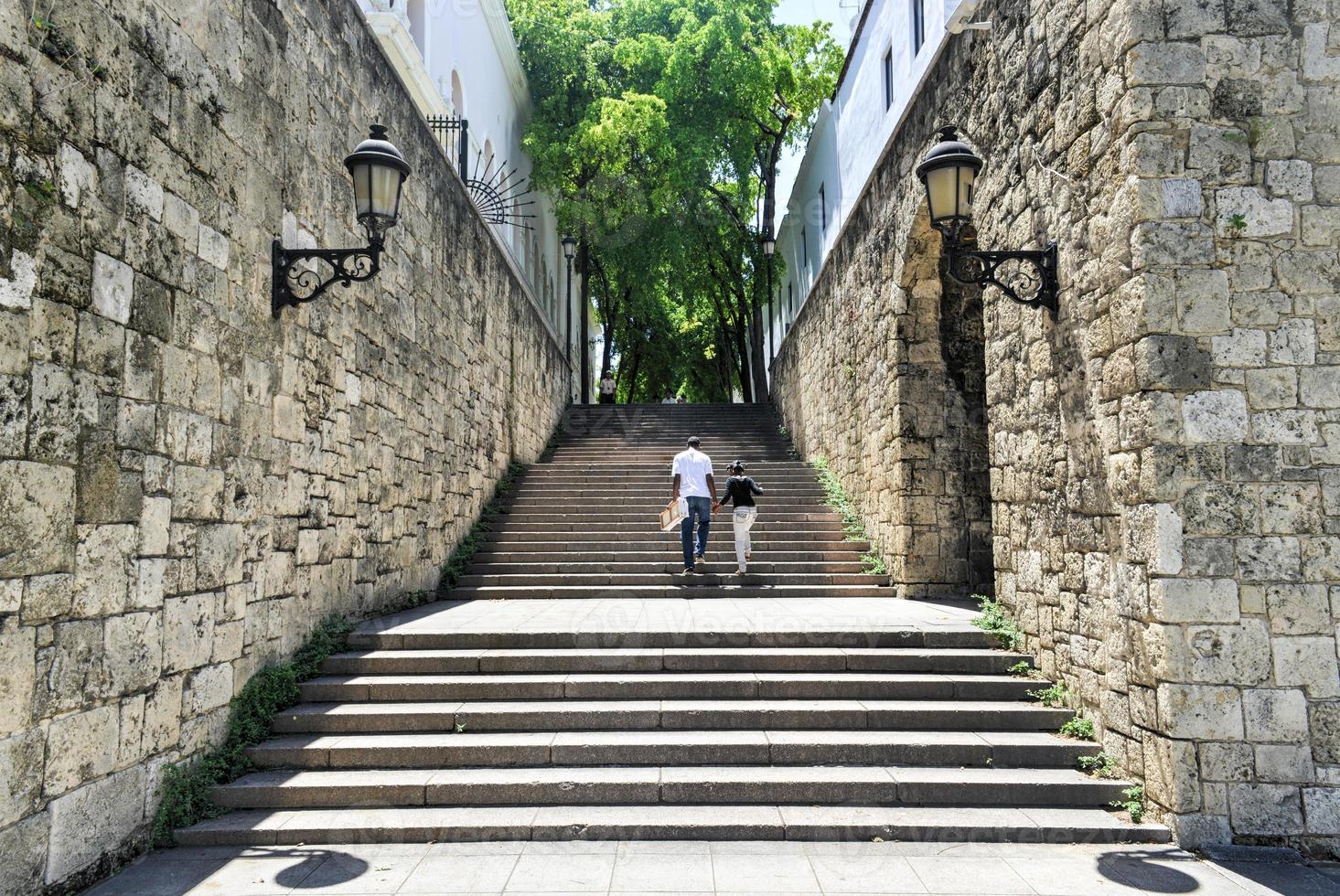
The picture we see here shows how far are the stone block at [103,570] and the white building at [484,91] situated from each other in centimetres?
575

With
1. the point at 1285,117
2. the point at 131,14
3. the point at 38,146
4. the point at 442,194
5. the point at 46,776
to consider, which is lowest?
the point at 46,776

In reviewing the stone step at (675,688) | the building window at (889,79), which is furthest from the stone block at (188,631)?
the building window at (889,79)

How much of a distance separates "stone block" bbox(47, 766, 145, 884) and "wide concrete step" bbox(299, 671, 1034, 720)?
1.46m

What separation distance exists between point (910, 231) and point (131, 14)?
6.53m

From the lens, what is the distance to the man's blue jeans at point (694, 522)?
29.2 feet

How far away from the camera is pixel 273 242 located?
525 centimetres

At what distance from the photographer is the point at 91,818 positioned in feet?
11.6

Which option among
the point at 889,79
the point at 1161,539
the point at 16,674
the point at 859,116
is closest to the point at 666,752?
the point at 1161,539

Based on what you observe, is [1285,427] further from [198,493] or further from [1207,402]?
[198,493]

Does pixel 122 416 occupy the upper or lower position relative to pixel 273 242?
lower

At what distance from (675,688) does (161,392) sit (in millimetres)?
3431

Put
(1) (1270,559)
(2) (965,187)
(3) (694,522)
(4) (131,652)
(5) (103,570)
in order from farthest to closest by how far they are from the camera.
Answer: (3) (694,522)
(2) (965,187)
(1) (1270,559)
(4) (131,652)
(5) (103,570)

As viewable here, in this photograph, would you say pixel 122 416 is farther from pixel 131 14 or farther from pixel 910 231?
pixel 910 231

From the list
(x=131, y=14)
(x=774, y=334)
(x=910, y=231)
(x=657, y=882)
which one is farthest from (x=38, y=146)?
(x=774, y=334)
